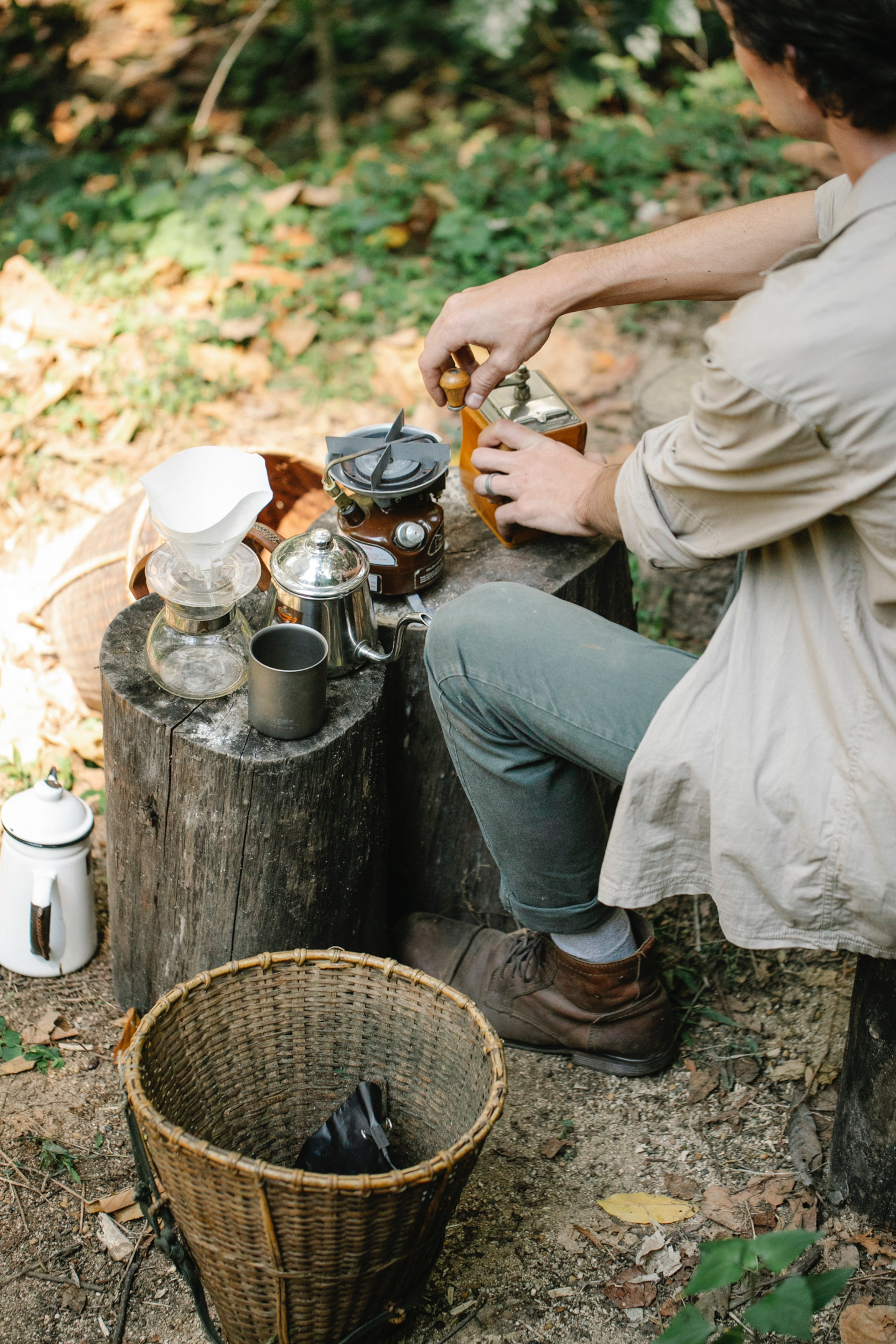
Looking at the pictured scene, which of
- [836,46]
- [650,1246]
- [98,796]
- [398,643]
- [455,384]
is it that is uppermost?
[836,46]

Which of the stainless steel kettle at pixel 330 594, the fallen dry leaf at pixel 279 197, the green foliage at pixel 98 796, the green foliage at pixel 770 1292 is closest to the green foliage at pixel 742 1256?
the green foliage at pixel 770 1292

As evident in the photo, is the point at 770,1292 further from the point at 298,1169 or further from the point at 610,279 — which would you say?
the point at 610,279

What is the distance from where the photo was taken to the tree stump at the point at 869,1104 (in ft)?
5.67

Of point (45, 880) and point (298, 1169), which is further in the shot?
point (45, 880)

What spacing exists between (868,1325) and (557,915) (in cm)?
79

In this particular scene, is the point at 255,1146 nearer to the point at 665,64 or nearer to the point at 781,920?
the point at 781,920

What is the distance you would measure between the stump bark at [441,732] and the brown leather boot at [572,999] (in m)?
0.16

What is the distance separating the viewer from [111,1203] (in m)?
1.89

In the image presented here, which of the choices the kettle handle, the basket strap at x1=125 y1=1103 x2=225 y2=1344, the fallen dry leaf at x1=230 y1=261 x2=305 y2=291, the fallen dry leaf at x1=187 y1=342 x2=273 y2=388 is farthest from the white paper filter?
the fallen dry leaf at x1=230 y1=261 x2=305 y2=291

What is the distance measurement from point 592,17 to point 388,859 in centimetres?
575

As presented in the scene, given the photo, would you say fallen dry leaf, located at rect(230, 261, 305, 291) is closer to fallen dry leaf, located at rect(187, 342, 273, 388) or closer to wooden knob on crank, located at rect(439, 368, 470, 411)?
fallen dry leaf, located at rect(187, 342, 273, 388)

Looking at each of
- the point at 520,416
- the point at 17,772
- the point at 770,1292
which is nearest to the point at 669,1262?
the point at 770,1292

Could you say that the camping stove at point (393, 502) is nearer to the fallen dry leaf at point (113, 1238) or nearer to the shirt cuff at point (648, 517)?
the shirt cuff at point (648, 517)

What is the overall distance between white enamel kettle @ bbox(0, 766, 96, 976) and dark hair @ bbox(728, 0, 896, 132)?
69.8 inches
